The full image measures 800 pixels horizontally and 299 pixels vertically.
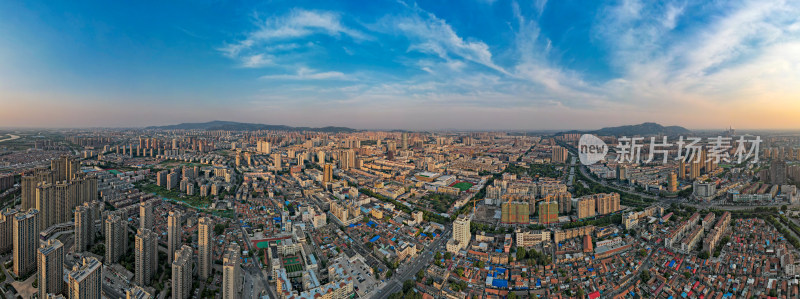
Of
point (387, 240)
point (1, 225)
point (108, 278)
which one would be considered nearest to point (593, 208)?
point (387, 240)

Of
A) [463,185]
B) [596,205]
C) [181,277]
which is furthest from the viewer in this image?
[463,185]

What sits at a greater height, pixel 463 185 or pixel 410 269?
pixel 463 185

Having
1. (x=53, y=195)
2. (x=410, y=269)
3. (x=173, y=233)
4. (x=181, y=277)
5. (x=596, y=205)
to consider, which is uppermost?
(x=53, y=195)

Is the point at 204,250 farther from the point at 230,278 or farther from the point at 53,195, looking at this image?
the point at 53,195

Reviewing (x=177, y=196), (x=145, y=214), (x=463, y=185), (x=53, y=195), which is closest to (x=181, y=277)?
(x=145, y=214)

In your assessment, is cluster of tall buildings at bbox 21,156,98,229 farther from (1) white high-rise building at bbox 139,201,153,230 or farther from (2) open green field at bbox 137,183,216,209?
(1) white high-rise building at bbox 139,201,153,230

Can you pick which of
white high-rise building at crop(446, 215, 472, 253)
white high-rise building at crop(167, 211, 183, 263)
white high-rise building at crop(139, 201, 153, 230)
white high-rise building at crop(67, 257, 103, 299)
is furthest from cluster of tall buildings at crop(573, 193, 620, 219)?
white high-rise building at crop(139, 201, 153, 230)

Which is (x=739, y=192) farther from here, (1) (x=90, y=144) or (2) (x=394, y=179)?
(1) (x=90, y=144)

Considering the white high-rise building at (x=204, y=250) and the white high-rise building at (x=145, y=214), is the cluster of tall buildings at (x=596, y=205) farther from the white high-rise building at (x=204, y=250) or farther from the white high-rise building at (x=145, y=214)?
the white high-rise building at (x=145, y=214)
